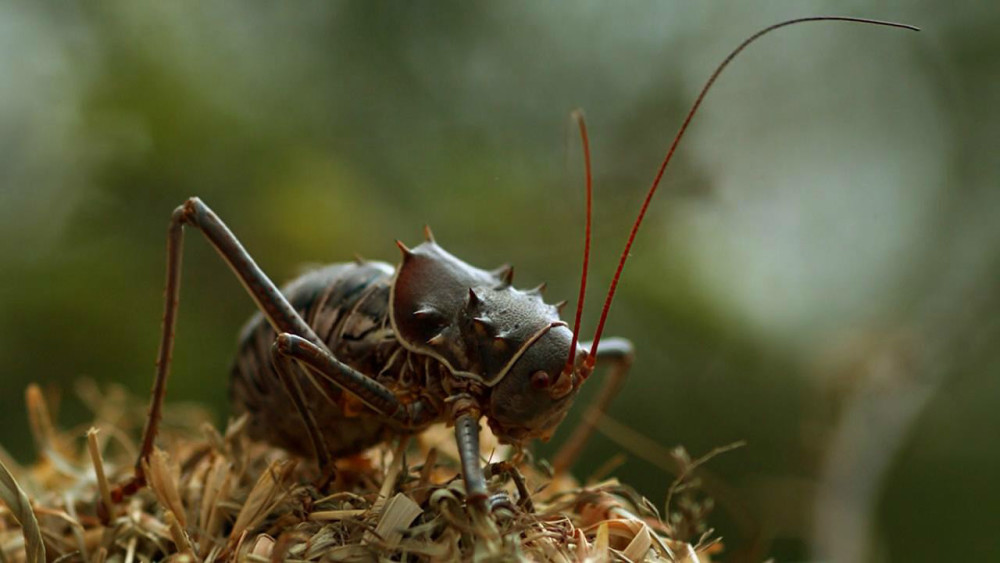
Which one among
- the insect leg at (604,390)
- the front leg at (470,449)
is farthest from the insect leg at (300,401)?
the insect leg at (604,390)

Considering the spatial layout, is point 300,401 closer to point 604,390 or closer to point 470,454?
point 470,454

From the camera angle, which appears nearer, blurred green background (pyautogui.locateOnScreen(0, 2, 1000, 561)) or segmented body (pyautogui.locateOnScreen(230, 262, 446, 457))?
segmented body (pyautogui.locateOnScreen(230, 262, 446, 457))

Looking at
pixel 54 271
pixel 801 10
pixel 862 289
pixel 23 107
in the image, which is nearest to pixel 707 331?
pixel 862 289

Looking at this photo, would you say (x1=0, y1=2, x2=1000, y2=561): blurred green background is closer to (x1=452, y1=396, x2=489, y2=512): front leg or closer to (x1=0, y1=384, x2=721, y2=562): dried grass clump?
(x1=0, y1=384, x2=721, y2=562): dried grass clump

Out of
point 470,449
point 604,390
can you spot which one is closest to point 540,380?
point 470,449

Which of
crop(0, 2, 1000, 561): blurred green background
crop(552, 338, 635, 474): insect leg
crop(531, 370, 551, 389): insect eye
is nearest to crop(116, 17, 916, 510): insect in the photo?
crop(531, 370, 551, 389): insect eye

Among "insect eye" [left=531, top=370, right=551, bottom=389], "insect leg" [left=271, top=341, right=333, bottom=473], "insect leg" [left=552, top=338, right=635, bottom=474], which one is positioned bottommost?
"insect leg" [left=552, top=338, right=635, bottom=474]
